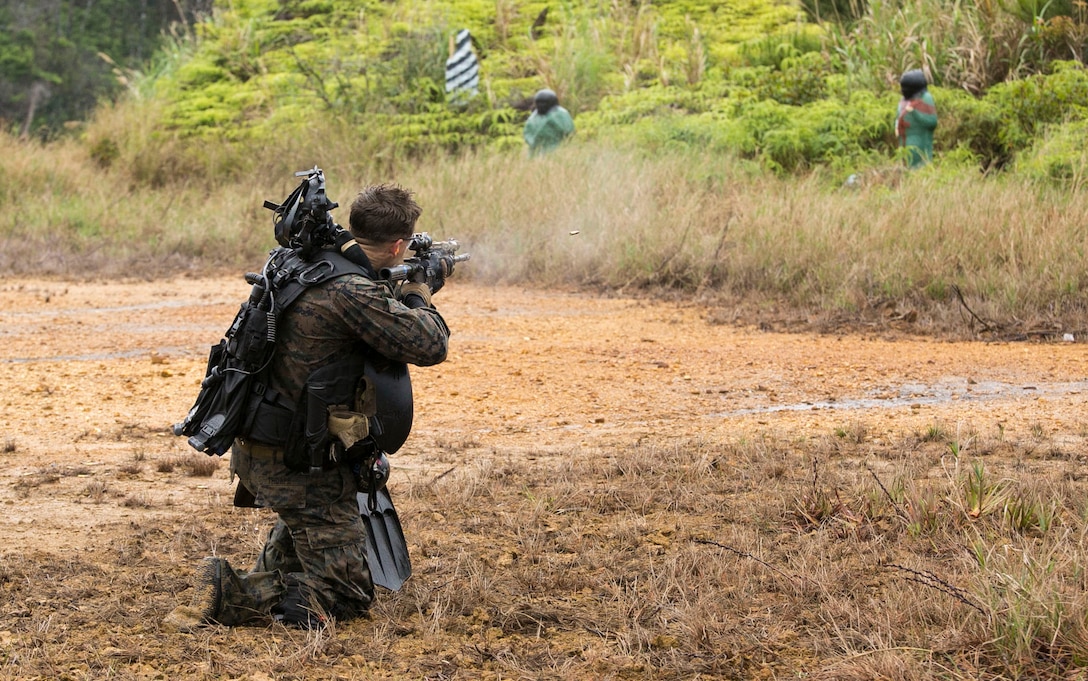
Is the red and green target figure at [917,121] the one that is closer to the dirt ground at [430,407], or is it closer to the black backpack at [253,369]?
the dirt ground at [430,407]

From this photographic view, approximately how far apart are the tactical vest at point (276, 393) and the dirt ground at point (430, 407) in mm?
568

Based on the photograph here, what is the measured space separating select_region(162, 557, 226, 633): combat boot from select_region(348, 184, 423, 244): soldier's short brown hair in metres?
1.08

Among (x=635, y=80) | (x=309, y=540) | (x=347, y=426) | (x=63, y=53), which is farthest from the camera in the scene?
(x=63, y=53)

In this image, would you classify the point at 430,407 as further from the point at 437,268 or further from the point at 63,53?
the point at 63,53

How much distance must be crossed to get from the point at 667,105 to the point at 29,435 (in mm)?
11089

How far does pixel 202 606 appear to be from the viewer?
3.48 m

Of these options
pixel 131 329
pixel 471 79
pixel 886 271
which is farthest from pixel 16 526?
pixel 471 79

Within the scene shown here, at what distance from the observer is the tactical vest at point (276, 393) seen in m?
3.42

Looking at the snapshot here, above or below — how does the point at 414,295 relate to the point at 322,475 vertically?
above

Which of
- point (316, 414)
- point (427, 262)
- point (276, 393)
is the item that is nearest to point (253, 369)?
point (276, 393)

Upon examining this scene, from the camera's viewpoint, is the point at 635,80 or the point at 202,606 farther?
the point at 635,80

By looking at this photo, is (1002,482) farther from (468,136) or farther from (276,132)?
(276,132)

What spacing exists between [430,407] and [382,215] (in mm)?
2959

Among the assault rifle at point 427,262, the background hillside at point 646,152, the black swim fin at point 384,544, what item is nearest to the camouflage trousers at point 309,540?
the black swim fin at point 384,544
